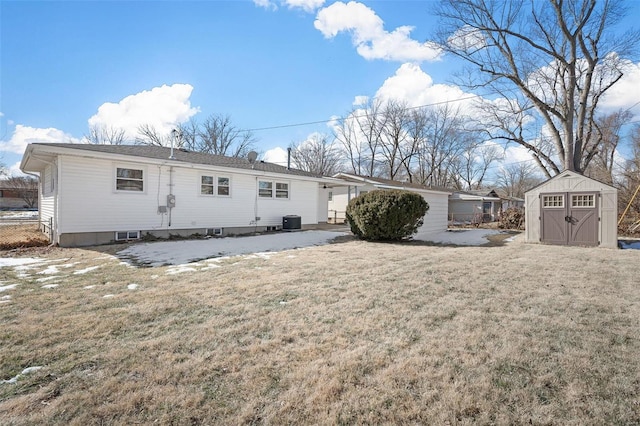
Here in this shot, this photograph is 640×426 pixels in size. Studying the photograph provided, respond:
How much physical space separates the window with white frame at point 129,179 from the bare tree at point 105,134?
29817mm

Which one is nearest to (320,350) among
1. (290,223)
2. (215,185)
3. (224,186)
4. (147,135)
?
(215,185)

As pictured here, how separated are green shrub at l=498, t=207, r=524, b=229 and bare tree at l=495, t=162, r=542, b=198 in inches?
1395

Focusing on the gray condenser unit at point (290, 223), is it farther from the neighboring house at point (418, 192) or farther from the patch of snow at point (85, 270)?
the patch of snow at point (85, 270)

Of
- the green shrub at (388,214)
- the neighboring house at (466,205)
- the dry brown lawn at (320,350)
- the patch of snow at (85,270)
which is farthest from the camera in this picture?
the neighboring house at (466,205)

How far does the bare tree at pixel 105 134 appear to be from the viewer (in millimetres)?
34534

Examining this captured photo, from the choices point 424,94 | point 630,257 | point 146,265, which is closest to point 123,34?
point 146,265

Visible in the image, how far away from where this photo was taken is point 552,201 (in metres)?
11.5

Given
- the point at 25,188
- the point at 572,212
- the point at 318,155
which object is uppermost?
the point at 318,155

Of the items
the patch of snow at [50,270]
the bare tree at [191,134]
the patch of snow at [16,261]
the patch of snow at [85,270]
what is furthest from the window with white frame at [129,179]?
the bare tree at [191,134]

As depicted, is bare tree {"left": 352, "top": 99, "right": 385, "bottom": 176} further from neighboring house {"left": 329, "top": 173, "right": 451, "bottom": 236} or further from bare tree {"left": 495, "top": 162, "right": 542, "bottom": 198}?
bare tree {"left": 495, "top": 162, "right": 542, "bottom": 198}

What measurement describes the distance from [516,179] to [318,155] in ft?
115

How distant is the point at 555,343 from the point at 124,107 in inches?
1284

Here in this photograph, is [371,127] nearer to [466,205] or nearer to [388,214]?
[466,205]

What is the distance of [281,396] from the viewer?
2219mm
